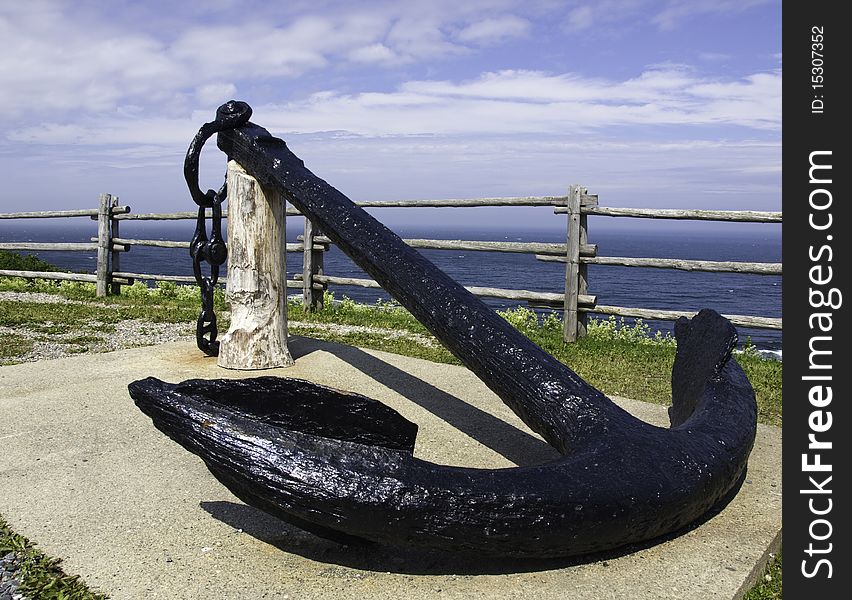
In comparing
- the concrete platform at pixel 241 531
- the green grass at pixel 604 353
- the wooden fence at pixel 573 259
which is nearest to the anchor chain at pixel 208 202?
the concrete platform at pixel 241 531

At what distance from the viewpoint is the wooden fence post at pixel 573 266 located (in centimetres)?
761

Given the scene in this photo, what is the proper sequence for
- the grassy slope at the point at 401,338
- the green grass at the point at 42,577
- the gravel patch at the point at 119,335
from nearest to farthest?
the green grass at the point at 42,577, the grassy slope at the point at 401,338, the gravel patch at the point at 119,335

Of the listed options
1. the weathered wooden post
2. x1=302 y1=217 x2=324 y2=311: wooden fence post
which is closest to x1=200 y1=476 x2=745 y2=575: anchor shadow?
the weathered wooden post

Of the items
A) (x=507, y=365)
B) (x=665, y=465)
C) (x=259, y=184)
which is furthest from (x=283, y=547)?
(x=259, y=184)

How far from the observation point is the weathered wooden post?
504 cm

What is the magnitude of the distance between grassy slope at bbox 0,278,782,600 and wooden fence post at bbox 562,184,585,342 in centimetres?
17

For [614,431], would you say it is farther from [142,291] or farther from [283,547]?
[142,291]

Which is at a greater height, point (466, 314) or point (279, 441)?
point (466, 314)

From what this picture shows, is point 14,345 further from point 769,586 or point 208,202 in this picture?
point 769,586

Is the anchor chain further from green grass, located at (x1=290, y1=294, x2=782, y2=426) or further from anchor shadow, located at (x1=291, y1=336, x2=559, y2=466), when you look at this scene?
green grass, located at (x1=290, y1=294, x2=782, y2=426)

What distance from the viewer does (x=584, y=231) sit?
25.3ft

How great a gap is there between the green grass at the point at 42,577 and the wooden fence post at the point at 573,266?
571cm

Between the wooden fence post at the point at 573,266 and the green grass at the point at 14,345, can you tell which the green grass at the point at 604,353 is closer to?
the wooden fence post at the point at 573,266

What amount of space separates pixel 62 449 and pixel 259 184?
208 cm
